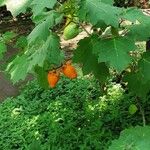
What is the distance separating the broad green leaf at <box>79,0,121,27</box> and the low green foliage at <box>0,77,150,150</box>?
7.23 feet

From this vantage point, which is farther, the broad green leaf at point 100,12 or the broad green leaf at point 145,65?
the broad green leaf at point 145,65

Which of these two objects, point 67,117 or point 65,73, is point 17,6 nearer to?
point 65,73

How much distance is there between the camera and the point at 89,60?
273cm

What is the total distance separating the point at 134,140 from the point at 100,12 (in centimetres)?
80

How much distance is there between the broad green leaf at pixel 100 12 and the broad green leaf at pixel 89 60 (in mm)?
513

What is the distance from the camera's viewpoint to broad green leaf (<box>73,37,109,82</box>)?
2.72 metres

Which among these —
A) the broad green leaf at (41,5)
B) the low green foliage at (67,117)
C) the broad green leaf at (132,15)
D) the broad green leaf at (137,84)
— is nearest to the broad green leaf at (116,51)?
the broad green leaf at (132,15)

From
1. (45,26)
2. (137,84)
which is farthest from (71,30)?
(137,84)

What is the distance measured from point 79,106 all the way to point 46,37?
2900 mm

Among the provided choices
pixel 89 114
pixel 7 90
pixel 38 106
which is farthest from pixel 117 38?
pixel 7 90

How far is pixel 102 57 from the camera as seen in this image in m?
2.33

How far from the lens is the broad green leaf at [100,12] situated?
7.00ft

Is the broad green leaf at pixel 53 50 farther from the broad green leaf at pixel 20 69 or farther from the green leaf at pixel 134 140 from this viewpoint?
the green leaf at pixel 134 140

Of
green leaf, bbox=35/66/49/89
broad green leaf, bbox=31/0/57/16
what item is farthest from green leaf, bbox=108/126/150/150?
broad green leaf, bbox=31/0/57/16
